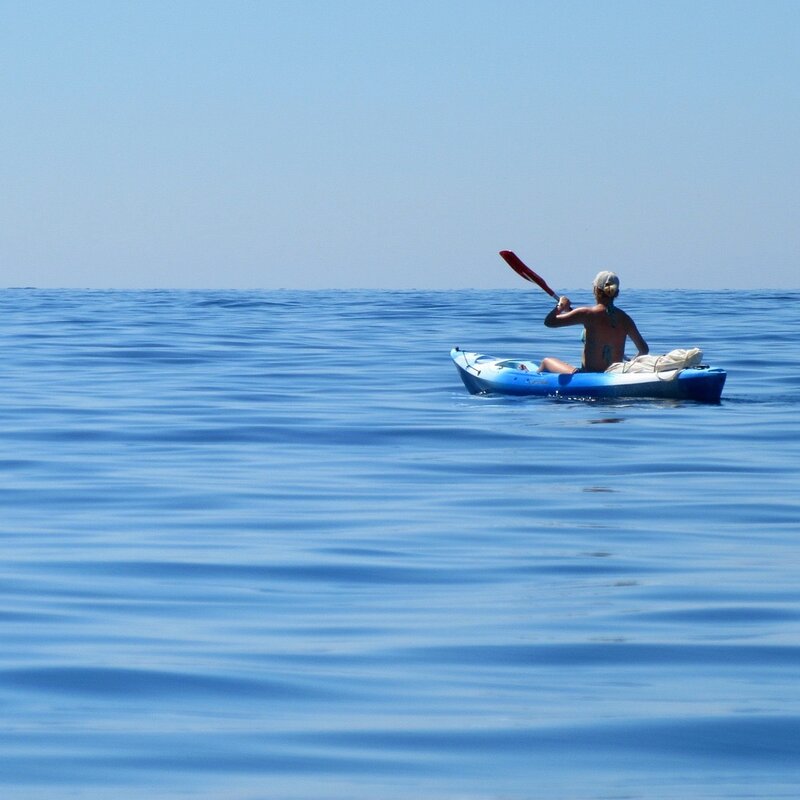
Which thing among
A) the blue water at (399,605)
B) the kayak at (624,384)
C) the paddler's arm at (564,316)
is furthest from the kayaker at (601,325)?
the blue water at (399,605)

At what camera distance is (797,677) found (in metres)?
5.06

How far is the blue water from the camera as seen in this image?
425cm

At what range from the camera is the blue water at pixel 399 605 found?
4.25 metres

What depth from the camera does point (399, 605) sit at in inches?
244

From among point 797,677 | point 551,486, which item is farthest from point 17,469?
point 797,677

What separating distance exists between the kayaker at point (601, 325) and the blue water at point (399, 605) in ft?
3.24

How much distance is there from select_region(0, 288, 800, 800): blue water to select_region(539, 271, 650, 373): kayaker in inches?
38.9

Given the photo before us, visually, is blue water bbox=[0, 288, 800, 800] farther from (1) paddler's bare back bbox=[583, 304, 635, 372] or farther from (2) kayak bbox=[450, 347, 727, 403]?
Result: (1) paddler's bare back bbox=[583, 304, 635, 372]

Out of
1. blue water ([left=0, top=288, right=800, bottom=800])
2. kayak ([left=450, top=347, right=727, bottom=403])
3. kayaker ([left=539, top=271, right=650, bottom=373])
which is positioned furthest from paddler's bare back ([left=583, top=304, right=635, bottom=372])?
blue water ([left=0, top=288, right=800, bottom=800])

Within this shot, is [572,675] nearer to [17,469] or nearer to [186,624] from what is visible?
[186,624]

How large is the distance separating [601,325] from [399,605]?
9284 mm

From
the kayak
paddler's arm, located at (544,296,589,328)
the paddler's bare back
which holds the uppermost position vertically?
paddler's arm, located at (544,296,589,328)

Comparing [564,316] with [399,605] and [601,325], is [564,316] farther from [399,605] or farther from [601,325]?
[399,605]
